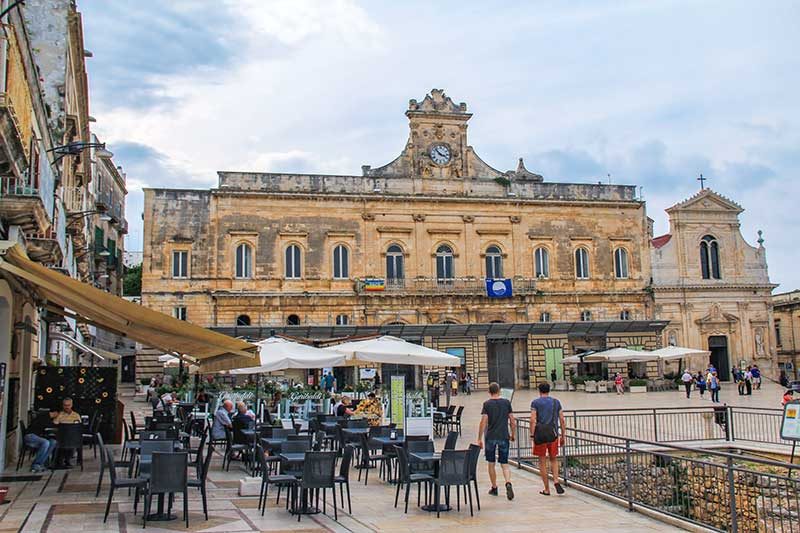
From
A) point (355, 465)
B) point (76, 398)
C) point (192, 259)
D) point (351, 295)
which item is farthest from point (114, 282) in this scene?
point (355, 465)

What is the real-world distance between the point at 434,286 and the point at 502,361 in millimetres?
5302

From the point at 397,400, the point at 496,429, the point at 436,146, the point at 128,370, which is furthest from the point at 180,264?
the point at 496,429

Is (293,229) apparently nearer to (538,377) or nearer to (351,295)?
(351,295)

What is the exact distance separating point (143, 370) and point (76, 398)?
2042cm

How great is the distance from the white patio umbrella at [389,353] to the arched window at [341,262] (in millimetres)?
21373

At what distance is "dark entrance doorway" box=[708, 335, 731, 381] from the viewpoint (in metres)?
44.0

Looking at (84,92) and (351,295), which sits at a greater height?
(84,92)

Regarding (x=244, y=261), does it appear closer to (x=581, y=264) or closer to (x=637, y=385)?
(x=581, y=264)

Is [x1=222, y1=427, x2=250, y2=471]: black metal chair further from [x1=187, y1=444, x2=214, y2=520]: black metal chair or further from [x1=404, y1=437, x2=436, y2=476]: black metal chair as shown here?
[x1=404, y1=437, x2=436, y2=476]: black metal chair

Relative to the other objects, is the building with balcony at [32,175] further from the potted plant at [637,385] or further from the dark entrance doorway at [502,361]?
the potted plant at [637,385]

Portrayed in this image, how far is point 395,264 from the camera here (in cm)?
4100

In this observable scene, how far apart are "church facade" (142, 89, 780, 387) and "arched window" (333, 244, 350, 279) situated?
0.07 metres

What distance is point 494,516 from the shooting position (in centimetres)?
999

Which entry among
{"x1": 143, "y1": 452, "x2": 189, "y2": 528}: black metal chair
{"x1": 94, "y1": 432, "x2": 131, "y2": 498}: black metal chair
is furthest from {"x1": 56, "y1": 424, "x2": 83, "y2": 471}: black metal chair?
{"x1": 143, "y1": 452, "x2": 189, "y2": 528}: black metal chair
